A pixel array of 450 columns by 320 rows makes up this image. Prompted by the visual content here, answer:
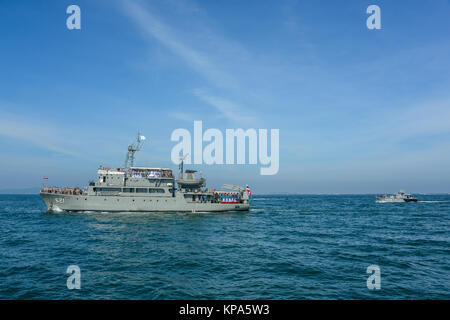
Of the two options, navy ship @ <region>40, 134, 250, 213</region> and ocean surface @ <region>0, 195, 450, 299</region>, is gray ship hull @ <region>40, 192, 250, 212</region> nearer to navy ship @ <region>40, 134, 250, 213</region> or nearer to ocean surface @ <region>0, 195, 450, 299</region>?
navy ship @ <region>40, 134, 250, 213</region>

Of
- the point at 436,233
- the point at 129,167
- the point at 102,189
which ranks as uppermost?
the point at 129,167

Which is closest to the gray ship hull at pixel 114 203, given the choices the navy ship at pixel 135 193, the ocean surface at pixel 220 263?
the navy ship at pixel 135 193

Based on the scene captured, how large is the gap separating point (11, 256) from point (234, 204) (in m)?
40.1

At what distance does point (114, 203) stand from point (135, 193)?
4.31 metres

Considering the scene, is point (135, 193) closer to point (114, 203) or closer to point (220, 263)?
point (114, 203)

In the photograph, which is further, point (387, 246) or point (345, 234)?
point (345, 234)

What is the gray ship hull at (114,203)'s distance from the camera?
46.8 metres

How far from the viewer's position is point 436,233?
32781mm

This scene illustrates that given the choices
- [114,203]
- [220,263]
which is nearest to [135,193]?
[114,203]

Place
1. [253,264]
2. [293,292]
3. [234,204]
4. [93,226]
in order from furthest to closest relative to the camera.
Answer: [234,204] < [93,226] < [253,264] < [293,292]

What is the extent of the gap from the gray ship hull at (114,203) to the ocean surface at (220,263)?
12.7 metres

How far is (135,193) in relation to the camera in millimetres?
48062
